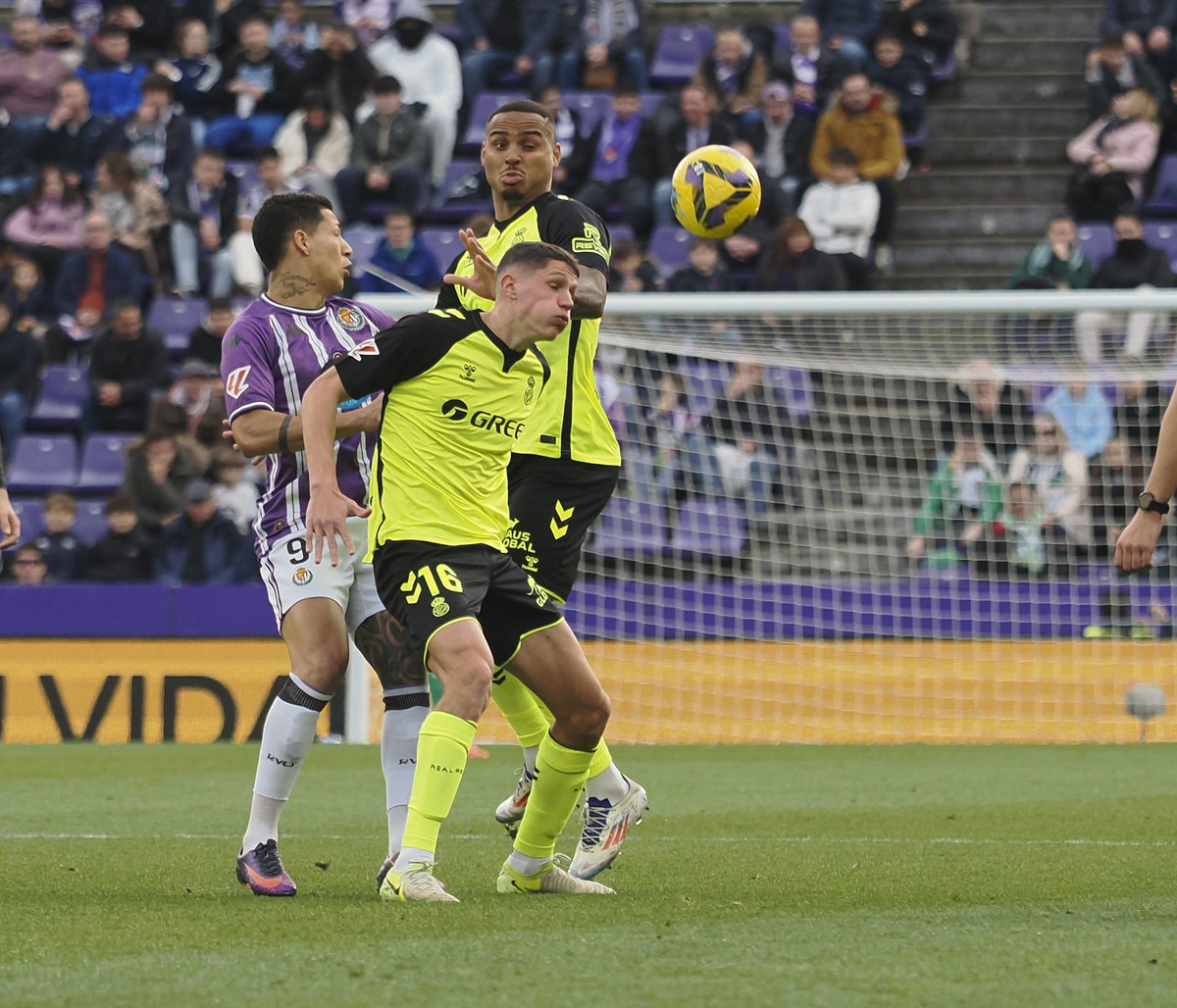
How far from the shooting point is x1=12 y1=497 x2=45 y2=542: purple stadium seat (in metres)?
14.5

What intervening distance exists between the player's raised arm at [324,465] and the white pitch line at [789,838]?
240 cm

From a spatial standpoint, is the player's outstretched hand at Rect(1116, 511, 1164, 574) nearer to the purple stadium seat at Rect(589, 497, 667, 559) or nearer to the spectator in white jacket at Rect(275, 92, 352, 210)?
the purple stadium seat at Rect(589, 497, 667, 559)

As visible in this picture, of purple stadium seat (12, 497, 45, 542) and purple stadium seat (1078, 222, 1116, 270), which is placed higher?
purple stadium seat (1078, 222, 1116, 270)

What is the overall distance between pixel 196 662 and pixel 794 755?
4012 millimetres

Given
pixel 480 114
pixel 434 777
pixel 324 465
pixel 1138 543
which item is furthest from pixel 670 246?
pixel 434 777

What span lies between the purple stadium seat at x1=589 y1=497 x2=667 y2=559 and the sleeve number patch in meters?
7.47

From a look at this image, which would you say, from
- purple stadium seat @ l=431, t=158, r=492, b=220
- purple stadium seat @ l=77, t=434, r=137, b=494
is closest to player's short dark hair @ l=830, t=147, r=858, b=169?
purple stadium seat @ l=431, t=158, r=492, b=220

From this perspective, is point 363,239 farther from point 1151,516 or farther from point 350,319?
point 1151,516

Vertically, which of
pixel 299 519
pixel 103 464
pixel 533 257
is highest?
pixel 533 257

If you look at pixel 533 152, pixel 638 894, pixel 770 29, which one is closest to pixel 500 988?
pixel 638 894

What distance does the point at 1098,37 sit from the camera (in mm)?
18094

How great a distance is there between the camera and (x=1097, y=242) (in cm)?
1534

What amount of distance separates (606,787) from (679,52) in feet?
43.5

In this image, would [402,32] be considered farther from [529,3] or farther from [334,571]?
[334,571]
